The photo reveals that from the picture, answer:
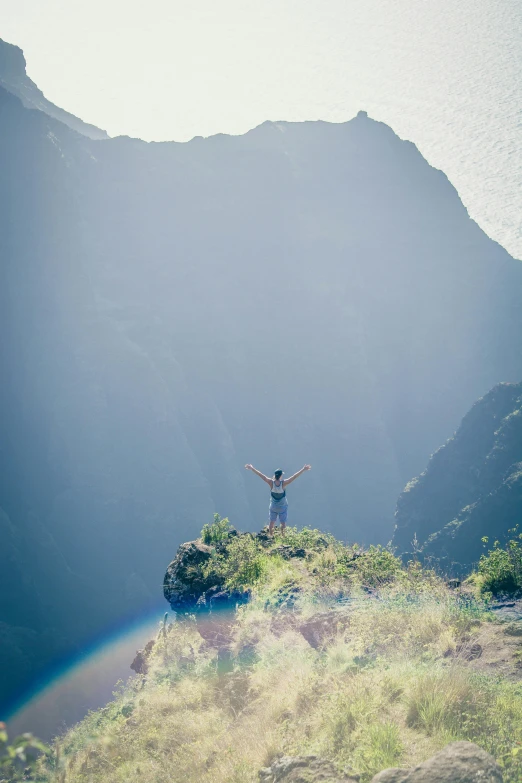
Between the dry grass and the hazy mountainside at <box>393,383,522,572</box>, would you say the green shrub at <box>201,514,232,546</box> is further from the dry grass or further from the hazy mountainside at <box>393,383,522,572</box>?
the hazy mountainside at <box>393,383,522,572</box>

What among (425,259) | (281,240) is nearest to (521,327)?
(425,259)

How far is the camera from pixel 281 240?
9594 centimetres

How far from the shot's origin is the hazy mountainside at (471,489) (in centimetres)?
4531

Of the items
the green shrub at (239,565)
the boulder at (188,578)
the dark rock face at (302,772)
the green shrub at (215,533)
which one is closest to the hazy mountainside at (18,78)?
the green shrub at (215,533)

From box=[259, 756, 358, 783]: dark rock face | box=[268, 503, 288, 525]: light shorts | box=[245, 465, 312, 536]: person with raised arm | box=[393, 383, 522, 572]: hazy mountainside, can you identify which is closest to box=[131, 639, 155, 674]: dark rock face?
box=[245, 465, 312, 536]: person with raised arm

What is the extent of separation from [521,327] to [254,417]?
182 ft

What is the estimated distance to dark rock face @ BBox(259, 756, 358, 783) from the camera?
4.14 meters

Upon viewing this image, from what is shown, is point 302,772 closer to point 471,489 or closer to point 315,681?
point 315,681

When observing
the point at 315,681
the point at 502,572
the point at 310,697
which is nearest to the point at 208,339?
the point at 502,572

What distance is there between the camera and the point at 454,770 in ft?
11.3

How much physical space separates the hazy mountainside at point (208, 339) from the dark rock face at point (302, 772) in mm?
50889

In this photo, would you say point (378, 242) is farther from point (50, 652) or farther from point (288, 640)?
point (288, 640)

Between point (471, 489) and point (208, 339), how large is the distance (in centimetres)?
4821

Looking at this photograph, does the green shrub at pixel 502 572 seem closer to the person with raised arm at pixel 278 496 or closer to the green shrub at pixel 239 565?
the green shrub at pixel 239 565
